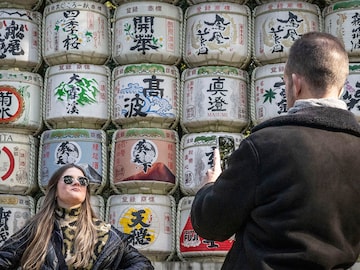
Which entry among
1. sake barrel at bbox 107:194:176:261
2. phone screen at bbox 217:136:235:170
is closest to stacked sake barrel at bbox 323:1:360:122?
sake barrel at bbox 107:194:176:261

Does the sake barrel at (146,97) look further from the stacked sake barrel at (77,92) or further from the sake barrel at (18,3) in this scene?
the sake barrel at (18,3)

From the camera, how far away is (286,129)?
158 centimetres

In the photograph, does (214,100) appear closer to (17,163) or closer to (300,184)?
(17,163)

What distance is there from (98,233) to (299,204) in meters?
1.38

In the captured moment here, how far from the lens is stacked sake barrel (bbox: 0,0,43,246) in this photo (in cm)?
414

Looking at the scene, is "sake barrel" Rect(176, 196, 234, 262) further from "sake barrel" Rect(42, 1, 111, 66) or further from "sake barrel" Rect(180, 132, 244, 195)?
"sake barrel" Rect(42, 1, 111, 66)

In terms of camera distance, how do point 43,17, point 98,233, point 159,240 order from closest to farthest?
point 98,233 → point 159,240 → point 43,17

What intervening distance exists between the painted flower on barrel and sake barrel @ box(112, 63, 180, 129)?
128 mm

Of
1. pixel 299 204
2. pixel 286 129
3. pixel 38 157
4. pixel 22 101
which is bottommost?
pixel 299 204

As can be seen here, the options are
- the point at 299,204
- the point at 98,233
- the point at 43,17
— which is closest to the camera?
the point at 299,204

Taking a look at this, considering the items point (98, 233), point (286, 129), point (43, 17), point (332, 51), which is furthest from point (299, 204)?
point (43, 17)

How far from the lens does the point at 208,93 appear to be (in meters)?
4.14

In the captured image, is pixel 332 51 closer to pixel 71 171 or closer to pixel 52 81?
pixel 71 171

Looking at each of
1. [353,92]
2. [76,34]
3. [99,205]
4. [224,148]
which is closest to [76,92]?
[76,34]
